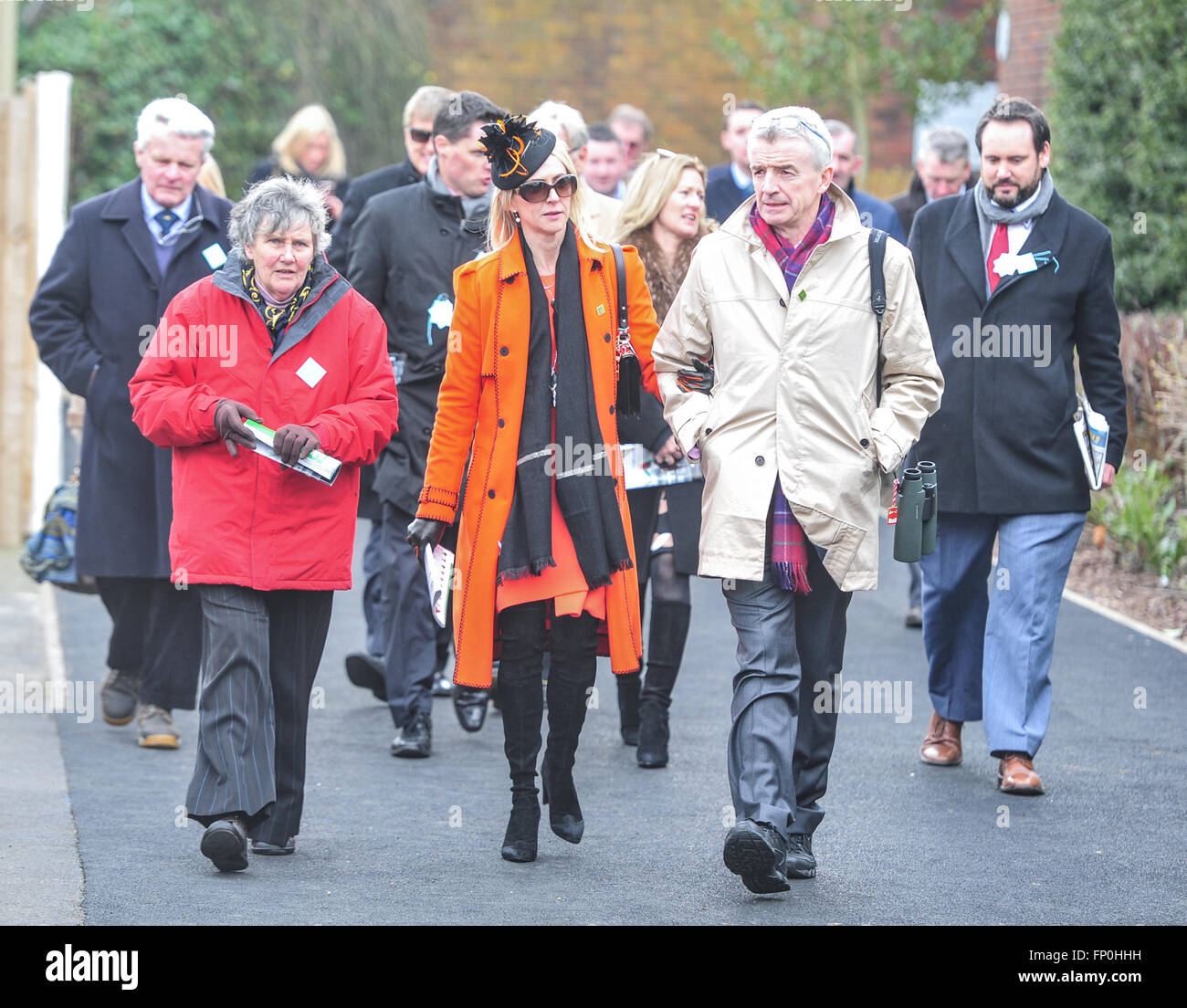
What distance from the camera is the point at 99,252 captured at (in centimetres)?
757

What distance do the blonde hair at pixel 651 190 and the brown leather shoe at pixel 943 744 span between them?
6.97ft

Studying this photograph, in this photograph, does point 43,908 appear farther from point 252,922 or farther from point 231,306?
point 231,306

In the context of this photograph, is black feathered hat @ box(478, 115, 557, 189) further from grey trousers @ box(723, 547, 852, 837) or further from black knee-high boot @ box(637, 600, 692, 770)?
black knee-high boot @ box(637, 600, 692, 770)

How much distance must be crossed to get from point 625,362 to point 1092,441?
193cm

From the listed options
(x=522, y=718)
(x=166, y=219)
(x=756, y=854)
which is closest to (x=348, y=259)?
(x=166, y=219)

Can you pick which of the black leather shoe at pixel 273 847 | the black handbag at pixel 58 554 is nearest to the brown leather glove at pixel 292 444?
the black leather shoe at pixel 273 847

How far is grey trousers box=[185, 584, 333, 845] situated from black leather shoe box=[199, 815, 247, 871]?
0.26 feet

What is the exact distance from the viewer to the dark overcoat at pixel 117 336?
7527 mm

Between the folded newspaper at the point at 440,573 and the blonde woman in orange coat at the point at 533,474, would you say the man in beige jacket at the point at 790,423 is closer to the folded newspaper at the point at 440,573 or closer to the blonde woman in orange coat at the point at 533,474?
the blonde woman in orange coat at the point at 533,474

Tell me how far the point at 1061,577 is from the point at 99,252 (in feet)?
12.6

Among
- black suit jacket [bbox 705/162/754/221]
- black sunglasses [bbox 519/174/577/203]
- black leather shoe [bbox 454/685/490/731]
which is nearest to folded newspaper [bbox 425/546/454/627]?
black sunglasses [bbox 519/174/577/203]

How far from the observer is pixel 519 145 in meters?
5.89

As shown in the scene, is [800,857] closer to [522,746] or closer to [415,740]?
[522,746]

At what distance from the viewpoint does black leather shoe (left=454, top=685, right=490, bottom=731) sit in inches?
313
